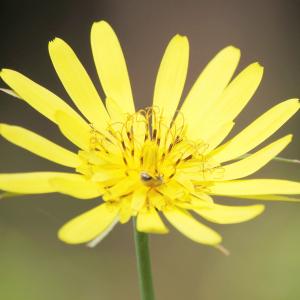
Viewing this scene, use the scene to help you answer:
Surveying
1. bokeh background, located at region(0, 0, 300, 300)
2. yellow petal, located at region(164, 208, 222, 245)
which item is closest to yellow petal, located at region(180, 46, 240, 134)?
yellow petal, located at region(164, 208, 222, 245)

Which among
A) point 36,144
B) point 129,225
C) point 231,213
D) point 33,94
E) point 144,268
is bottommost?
point 144,268

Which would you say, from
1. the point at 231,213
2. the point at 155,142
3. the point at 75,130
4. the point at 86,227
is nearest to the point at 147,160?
the point at 155,142

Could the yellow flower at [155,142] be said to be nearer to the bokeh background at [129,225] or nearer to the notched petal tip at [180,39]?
the notched petal tip at [180,39]

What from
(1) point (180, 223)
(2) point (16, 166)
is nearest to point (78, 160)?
(1) point (180, 223)

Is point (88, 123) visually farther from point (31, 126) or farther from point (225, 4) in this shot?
point (225, 4)

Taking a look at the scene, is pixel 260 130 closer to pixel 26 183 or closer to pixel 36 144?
pixel 36 144
